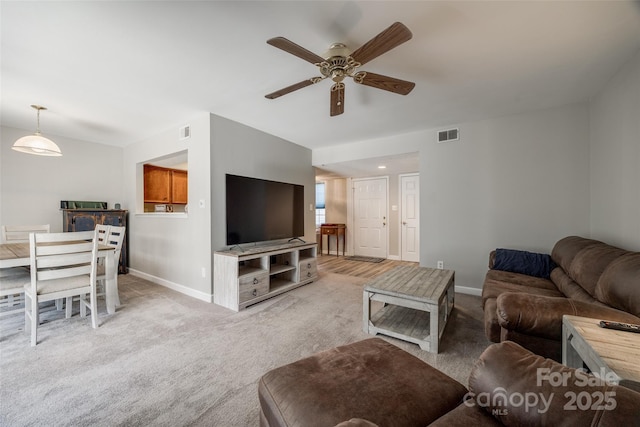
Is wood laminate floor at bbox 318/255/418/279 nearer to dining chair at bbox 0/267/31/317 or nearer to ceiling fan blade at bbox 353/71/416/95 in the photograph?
ceiling fan blade at bbox 353/71/416/95

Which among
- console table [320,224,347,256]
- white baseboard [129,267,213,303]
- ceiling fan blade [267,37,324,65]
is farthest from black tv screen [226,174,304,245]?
console table [320,224,347,256]

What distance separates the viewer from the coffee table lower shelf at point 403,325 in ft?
6.75

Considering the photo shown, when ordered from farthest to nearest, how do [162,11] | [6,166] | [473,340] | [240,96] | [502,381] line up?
[6,166] < [240,96] < [473,340] < [162,11] < [502,381]

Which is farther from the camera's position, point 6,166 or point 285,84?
point 6,166

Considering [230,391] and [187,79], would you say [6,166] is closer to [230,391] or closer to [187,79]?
[187,79]

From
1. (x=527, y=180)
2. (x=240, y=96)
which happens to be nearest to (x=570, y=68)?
(x=527, y=180)

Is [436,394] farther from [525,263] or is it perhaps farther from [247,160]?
[247,160]

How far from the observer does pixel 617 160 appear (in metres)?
2.24

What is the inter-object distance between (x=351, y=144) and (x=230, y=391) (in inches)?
155

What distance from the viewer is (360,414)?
0.85 metres

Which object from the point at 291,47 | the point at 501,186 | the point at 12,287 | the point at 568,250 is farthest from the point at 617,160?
the point at 12,287

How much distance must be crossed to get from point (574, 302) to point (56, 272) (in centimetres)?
392

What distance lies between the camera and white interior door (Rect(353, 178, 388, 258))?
20.1ft

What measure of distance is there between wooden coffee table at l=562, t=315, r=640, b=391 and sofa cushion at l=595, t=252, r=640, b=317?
0.36m
